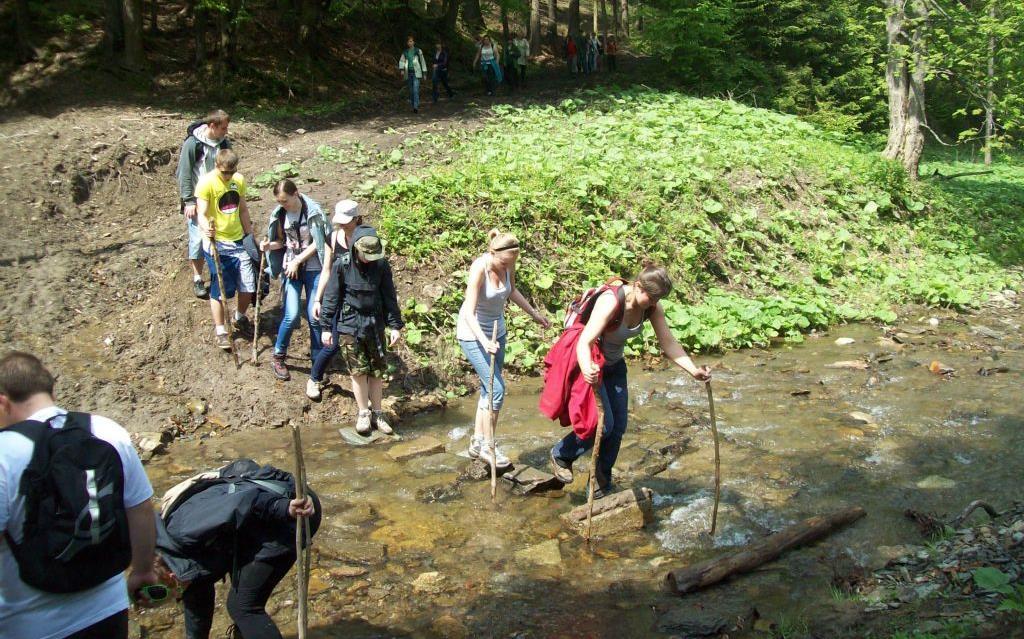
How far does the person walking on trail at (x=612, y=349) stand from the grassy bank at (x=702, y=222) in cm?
372

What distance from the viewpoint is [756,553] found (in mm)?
5750

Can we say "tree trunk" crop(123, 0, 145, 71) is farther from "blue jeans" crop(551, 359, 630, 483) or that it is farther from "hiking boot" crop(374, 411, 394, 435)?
"blue jeans" crop(551, 359, 630, 483)

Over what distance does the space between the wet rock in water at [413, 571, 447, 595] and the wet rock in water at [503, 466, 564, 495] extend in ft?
4.70

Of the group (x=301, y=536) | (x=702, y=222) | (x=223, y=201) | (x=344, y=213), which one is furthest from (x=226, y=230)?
(x=702, y=222)

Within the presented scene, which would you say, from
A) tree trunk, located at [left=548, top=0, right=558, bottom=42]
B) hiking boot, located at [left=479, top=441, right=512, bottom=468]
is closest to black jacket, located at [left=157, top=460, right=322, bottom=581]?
hiking boot, located at [left=479, top=441, right=512, bottom=468]

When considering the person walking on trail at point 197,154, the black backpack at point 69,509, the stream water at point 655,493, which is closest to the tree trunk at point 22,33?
the person walking on trail at point 197,154

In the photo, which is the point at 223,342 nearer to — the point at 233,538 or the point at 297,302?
the point at 297,302

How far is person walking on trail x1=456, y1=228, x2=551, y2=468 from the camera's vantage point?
22.6ft

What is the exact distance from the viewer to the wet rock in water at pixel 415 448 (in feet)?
26.3

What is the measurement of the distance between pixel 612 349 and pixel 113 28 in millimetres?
17730

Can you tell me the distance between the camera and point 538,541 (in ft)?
20.9

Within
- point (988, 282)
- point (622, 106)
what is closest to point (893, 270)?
point (988, 282)

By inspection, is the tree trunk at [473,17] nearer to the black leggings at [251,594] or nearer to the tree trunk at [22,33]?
the tree trunk at [22,33]

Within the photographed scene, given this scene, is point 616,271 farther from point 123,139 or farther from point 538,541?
point 123,139
